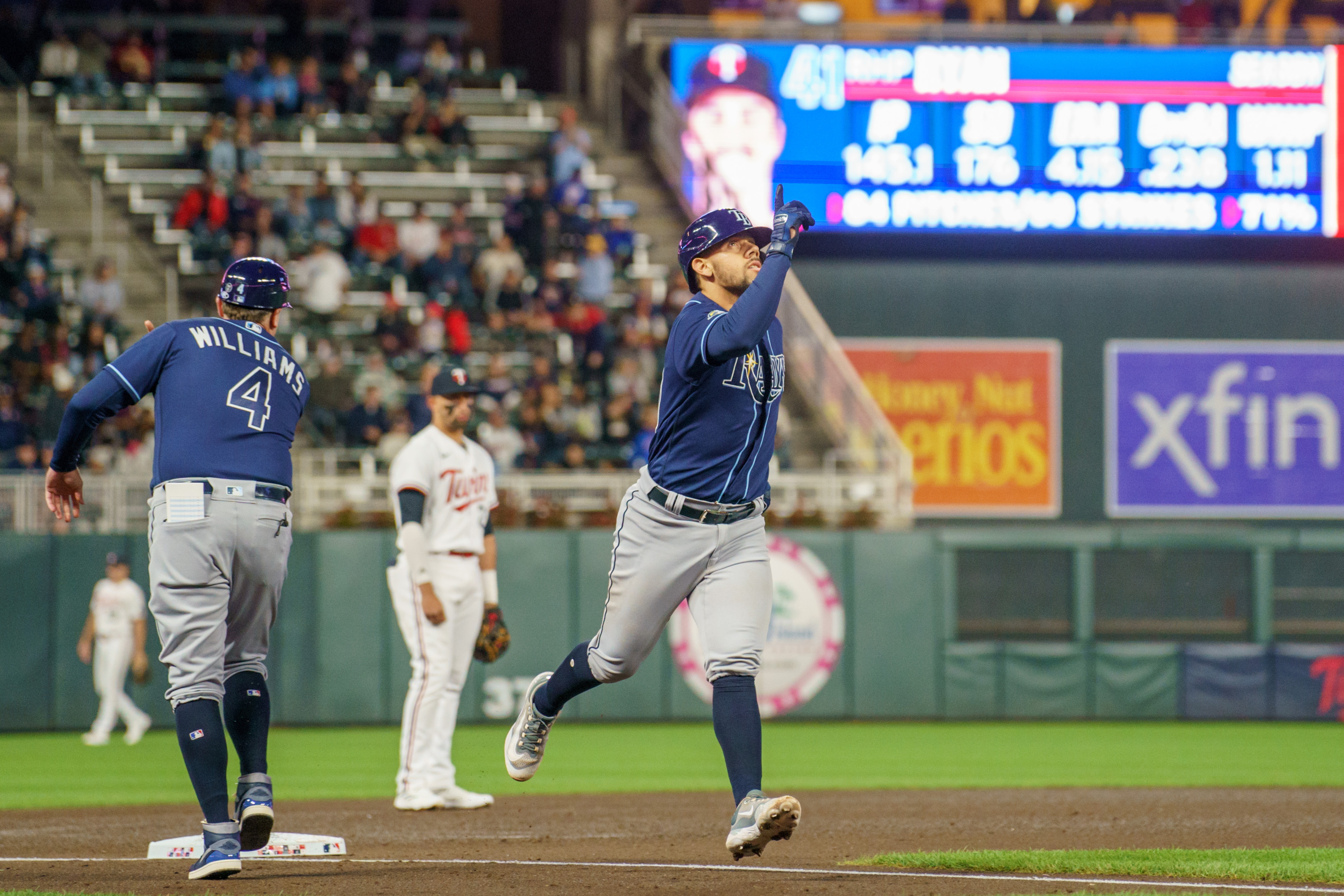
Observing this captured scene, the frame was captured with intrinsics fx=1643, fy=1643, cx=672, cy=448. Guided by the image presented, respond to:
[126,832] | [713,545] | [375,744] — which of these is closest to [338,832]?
[126,832]

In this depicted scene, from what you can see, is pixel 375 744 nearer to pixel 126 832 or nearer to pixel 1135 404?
pixel 126 832

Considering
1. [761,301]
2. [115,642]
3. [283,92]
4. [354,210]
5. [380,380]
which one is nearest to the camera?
[761,301]

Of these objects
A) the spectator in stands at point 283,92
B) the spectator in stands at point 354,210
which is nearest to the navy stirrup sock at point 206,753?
the spectator in stands at point 354,210

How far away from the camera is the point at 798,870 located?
620 centimetres

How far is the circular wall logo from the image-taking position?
16.0 metres

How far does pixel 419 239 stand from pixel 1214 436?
1113 centimetres

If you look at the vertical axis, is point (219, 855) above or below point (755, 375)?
below

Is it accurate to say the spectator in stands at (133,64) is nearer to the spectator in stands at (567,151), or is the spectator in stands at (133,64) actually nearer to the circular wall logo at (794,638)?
the spectator in stands at (567,151)

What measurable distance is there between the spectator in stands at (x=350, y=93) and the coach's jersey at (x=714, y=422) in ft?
55.6

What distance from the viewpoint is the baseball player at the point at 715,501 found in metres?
5.59

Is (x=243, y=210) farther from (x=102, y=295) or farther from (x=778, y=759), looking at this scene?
(x=778, y=759)

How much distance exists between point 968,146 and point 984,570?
553cm

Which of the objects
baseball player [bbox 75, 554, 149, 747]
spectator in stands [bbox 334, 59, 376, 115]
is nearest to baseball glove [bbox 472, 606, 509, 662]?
baseball player [bbox 75, 554, 149, 747]

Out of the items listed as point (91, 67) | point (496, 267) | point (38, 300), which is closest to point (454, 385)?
point (38, 300)
